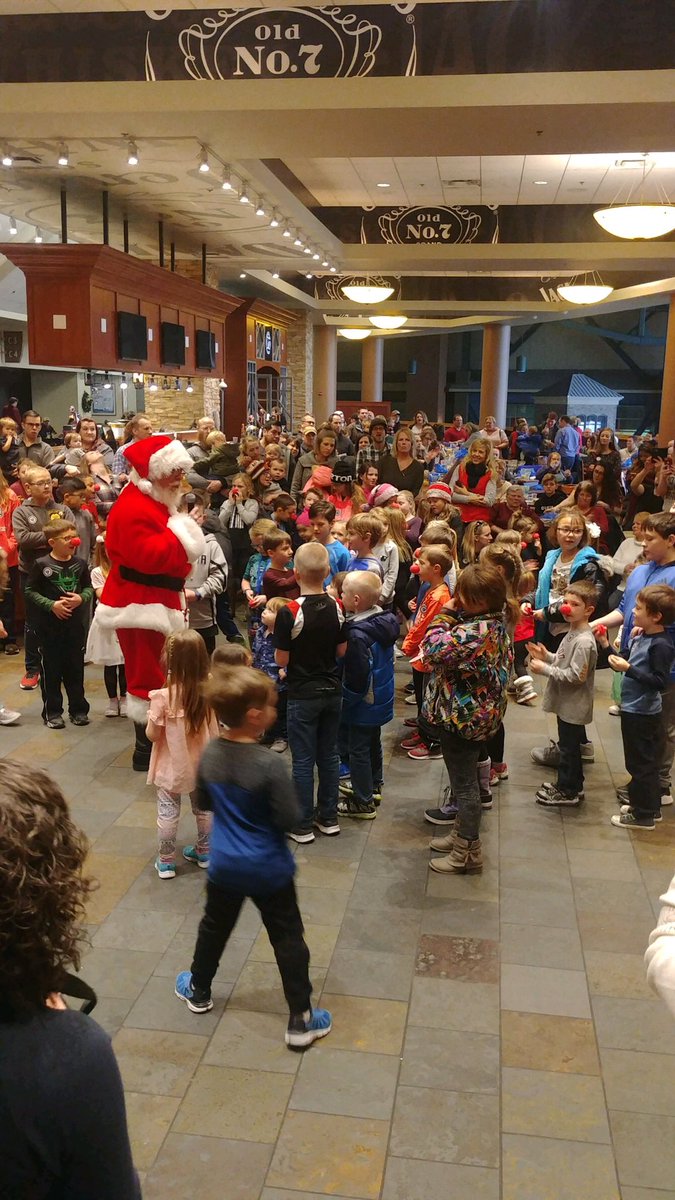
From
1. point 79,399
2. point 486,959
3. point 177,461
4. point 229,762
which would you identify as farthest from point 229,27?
point 79,399

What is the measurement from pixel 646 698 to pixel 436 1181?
2571 mm

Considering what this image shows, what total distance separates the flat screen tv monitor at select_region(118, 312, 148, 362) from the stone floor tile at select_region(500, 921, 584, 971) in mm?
8173

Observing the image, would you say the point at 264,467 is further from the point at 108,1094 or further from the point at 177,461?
the point at 108,1094

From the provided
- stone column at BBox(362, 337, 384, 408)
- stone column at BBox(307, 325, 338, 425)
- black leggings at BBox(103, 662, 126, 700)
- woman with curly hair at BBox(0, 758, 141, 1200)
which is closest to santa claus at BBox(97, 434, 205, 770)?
black leggings at BBox(103, 662, 126, 700)

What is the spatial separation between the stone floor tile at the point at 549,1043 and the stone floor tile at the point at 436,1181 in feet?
1.54

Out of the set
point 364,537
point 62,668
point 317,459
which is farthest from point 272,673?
point 317,459

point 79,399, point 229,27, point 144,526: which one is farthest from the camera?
point 79,399

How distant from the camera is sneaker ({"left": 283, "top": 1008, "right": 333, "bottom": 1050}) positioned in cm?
299

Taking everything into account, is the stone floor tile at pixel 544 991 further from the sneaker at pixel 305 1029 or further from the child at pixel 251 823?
the child at pixel 251 823

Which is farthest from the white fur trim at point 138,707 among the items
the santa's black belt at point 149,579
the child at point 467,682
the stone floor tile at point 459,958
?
the stone floor tile at point 459,958

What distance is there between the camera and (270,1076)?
9.41 feet

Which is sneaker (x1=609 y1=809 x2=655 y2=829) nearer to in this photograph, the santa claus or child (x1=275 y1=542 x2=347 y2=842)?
child (x1=275 y1=542 x2=347 y2=842)

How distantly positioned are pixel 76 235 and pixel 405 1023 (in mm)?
11452

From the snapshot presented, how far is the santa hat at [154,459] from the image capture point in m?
4.66
